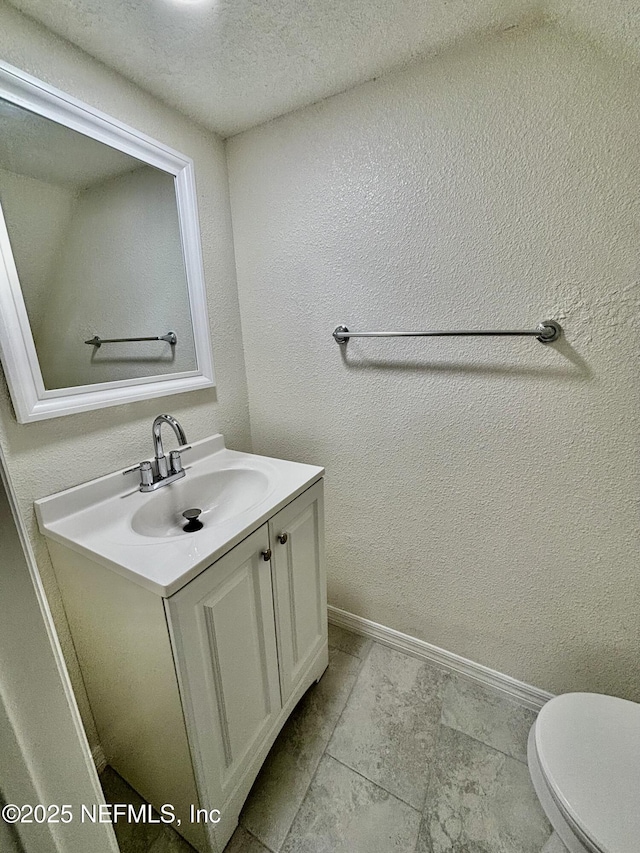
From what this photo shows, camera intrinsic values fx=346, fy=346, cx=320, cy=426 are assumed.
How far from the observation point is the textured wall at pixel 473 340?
0.88 metres

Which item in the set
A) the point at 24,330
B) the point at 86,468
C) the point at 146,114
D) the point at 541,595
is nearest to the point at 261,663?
the point at 86,468

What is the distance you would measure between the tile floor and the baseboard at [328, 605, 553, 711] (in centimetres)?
4

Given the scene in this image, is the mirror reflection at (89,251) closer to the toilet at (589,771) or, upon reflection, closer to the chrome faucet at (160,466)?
the chrome faucet at (160,466)

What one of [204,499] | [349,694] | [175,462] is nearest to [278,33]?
[175,462]

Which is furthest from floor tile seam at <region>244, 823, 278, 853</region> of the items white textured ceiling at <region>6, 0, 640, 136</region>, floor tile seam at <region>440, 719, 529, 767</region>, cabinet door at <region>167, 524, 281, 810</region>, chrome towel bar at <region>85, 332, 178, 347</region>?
white textured ceiling at <region>6, 0, 640, 136</region>

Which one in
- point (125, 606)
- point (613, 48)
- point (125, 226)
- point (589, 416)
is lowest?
point (125, 606)

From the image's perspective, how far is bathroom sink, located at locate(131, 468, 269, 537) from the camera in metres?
1.00

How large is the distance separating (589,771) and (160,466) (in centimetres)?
126

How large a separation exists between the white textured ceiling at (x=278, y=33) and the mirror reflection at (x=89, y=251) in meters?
0.22

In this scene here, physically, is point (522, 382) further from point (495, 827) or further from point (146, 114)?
point (146, 114)

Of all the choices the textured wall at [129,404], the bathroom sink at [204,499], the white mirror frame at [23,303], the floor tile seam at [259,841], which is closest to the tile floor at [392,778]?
the floor tile seam at [259,841]

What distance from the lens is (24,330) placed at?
817mm

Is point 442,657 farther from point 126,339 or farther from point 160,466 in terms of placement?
point 126,339

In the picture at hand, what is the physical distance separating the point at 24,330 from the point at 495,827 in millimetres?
1715
